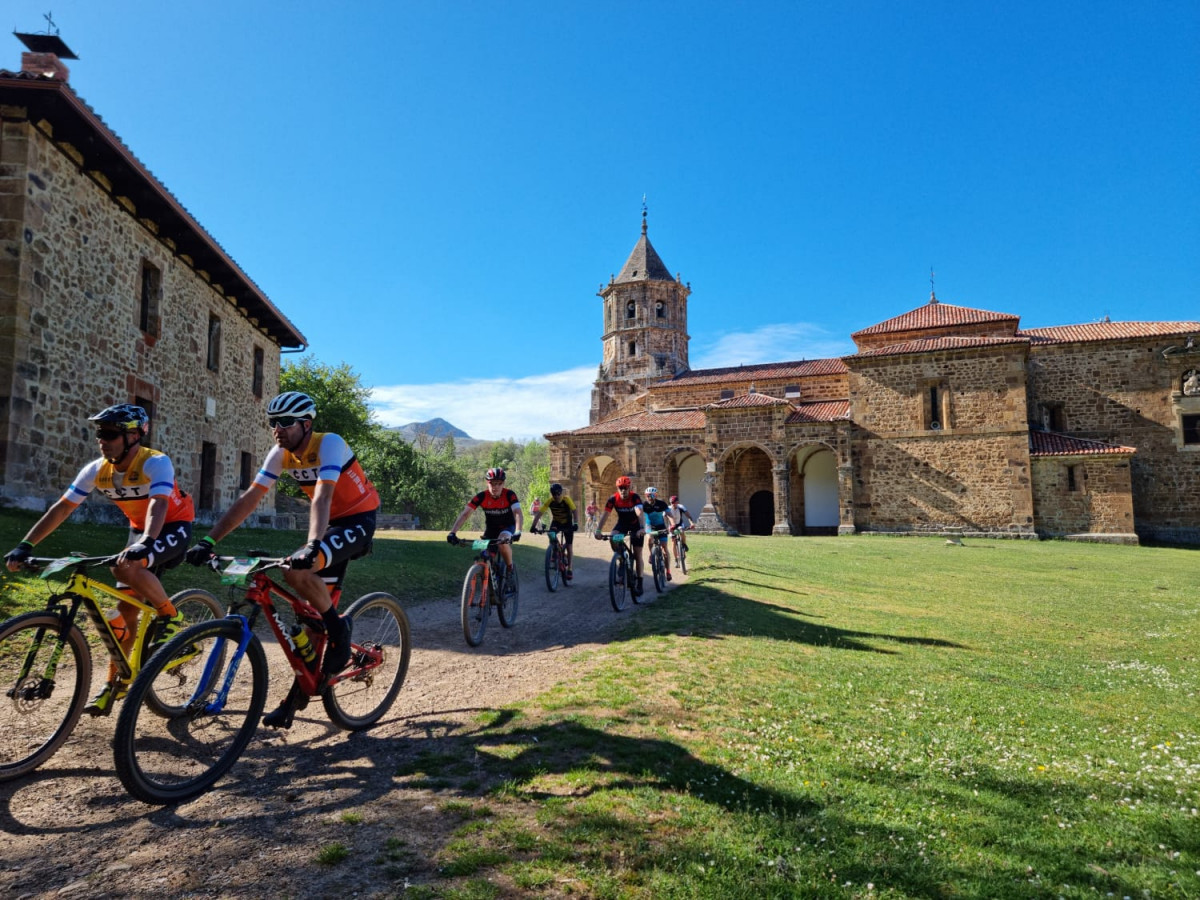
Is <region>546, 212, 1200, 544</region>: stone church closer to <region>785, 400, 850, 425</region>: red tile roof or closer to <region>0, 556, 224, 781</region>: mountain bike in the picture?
<region>785, 400, 850, 425</region>: red tile roof

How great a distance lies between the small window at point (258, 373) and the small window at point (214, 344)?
2.88m

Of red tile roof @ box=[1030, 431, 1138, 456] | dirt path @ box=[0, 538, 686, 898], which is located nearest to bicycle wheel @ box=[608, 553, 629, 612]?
dirt path @ box=[0, 538, 686, 898]

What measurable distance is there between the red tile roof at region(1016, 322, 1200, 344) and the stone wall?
3495 cm

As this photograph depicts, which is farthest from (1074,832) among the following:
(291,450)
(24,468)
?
(24,468)

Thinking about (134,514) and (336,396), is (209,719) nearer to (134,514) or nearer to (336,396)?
(134,514)

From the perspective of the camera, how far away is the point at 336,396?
131 ft

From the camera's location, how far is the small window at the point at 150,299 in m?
13.1

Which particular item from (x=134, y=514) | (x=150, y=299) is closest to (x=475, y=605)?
(x=134, y=514)

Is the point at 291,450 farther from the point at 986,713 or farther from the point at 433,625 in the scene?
the point at 986,713

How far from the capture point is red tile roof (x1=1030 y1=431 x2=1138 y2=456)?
24562mm

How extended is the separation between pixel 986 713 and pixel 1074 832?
6.25 feet

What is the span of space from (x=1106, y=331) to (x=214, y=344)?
123 feet

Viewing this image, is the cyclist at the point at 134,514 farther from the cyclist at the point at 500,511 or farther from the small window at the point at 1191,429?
the small window at the point at 1191,429

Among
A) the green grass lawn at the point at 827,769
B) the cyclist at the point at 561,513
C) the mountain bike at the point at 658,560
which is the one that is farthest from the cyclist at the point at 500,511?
the mountain bike at the point at 658,560
